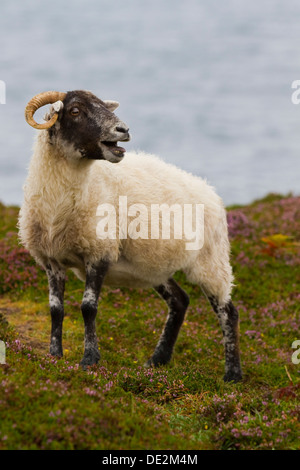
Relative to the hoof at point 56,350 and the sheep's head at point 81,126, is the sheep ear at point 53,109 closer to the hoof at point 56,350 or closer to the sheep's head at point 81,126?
the sheep's head at point 81,126

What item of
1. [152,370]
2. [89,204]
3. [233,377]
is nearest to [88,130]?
[89,204]

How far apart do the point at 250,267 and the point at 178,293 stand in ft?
15.2

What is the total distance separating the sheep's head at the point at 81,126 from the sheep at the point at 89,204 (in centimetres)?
1

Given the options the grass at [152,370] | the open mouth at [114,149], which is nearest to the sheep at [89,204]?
the open mouth at [114,149]

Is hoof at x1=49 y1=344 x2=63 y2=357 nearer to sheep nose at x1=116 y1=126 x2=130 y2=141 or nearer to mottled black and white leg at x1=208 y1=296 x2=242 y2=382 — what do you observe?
mottled black and white leg at x1=208 y1=296 x2=242 y2=382

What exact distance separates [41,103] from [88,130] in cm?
83

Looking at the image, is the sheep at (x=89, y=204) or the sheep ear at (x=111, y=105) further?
the sheep ear at (x=111, y=105)

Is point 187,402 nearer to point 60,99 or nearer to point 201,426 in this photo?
point 201,426

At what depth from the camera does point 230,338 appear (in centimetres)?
1021

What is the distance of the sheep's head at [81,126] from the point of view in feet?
26.4

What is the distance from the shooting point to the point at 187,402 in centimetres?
720

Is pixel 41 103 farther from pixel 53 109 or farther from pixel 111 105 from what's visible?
pixel 111 105

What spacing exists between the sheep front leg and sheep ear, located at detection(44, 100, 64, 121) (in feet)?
7.61
